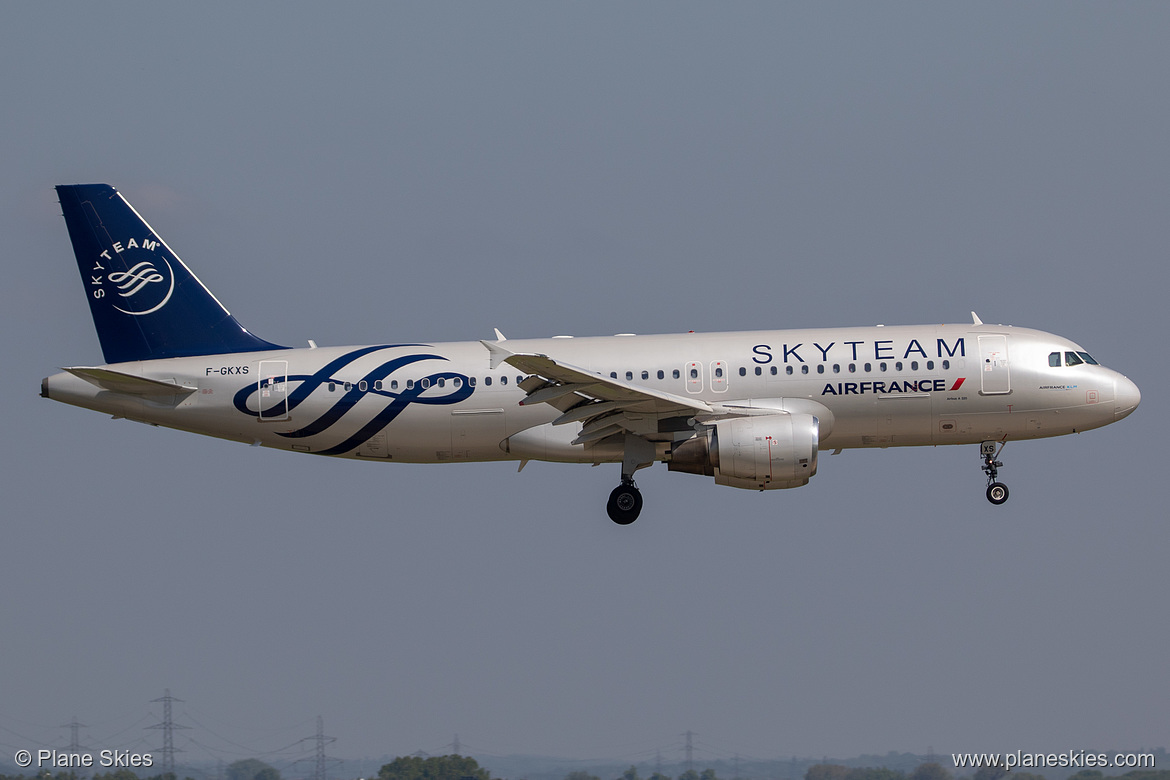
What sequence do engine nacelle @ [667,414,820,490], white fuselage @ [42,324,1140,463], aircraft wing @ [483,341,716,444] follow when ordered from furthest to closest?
white fuselage @ [42,324,1140,463], engine nacelle @ [667,414,820,490], aircraft wing @ [483,341,716,444]

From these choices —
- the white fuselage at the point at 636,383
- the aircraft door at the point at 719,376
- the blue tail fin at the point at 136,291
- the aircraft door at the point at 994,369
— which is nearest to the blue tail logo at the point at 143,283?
the blue tail fin at the point at 136,291

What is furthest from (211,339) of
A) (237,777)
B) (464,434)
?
(237,777)

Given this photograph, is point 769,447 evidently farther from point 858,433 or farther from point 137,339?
point 137,339

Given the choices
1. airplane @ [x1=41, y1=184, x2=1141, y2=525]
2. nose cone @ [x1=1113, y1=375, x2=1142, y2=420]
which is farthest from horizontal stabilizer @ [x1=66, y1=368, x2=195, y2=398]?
nose cone @ [x1=1113, y1=375, x2=1142, y2=420]

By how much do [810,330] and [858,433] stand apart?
3.00 m

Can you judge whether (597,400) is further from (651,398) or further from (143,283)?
(143,283)

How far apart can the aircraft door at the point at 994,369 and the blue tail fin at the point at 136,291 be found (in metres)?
19.0

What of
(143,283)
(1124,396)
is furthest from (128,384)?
(1124,396)

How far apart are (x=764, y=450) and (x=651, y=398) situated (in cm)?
302

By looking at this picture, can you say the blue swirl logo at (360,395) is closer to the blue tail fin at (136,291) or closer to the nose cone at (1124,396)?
the blue tail fin at (136,291)

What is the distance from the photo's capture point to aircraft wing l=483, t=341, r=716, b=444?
2833cm

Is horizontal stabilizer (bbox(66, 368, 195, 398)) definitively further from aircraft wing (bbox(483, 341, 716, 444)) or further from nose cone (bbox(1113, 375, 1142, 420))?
→ nose cone (bbox(1113, 375, 1142, 420))

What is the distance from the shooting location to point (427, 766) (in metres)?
42.9

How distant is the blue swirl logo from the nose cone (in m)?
16.9
